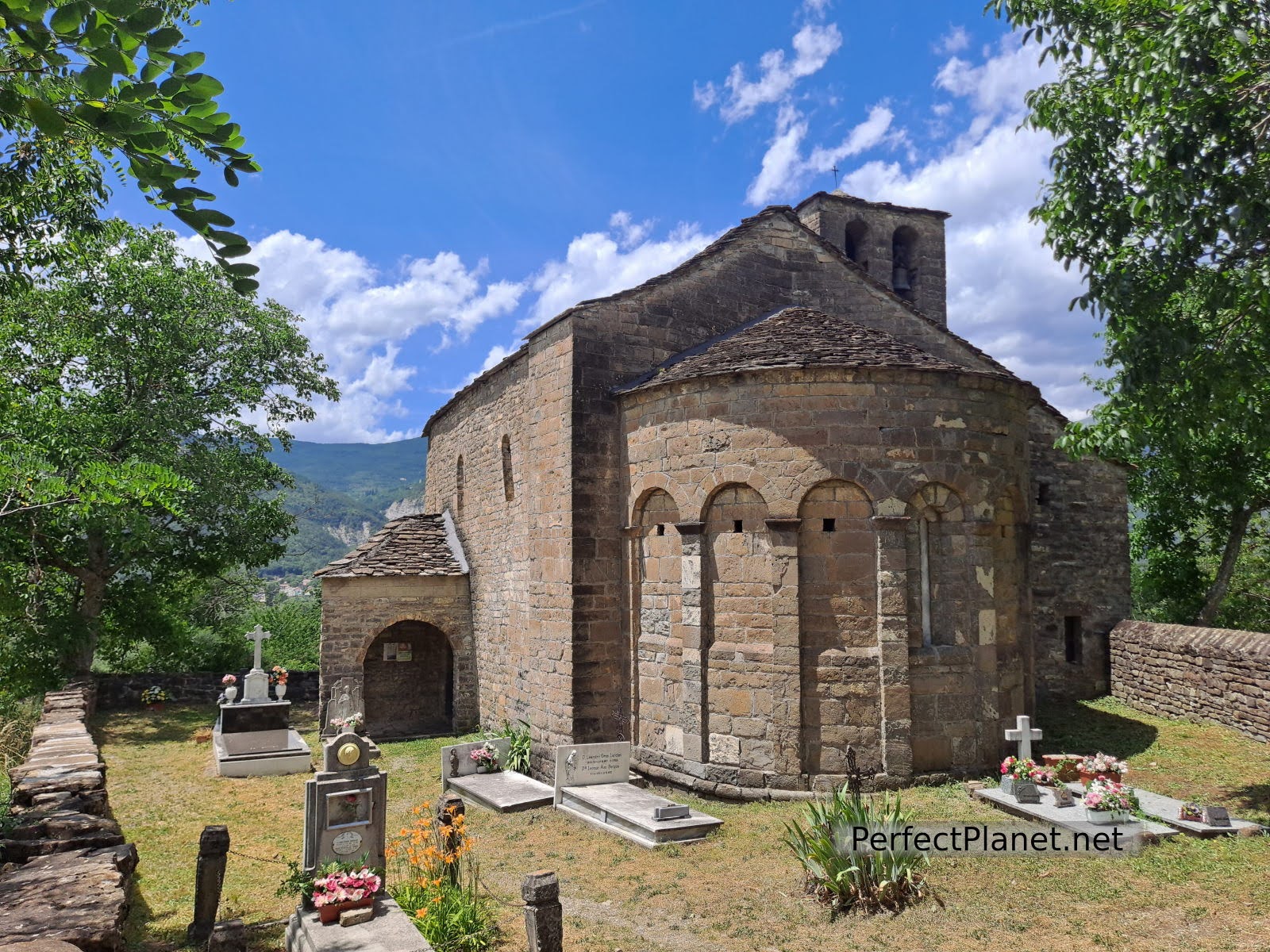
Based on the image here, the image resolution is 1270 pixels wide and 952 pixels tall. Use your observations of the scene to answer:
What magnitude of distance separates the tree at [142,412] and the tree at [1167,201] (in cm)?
1745

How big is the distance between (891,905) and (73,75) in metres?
7.86

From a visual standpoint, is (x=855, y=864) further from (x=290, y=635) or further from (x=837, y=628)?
(x=290, y=635)

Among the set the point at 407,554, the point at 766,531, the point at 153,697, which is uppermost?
the point at 766,531

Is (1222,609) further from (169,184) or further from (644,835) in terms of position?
(169,184)

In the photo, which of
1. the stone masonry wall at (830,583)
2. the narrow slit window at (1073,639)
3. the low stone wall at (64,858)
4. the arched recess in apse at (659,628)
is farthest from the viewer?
the narrow slit window at (1073,639)

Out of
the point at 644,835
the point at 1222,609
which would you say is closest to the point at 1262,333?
the point at 644,835

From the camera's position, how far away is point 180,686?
2227 cm

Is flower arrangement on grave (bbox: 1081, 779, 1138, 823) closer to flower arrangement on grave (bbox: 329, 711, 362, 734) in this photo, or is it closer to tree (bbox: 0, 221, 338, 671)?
flower arrangement on grave (bbox: 329, 711, 362, 734)

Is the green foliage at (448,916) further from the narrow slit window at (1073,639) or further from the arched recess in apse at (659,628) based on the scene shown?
the narrow slit window at (1073,639)

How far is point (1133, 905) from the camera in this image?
704 cm

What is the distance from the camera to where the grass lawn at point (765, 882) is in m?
6.71

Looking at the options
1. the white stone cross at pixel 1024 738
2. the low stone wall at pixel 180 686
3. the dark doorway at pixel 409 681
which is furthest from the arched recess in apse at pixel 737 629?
the low stone wall at pixel 180 686

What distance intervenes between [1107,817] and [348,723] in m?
11.7

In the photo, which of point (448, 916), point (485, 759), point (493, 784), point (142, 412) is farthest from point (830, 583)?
point (142, 412)
